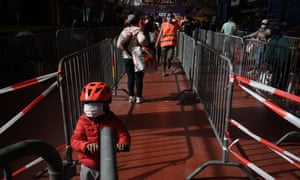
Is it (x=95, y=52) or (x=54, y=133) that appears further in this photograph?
(x=95, y=52)

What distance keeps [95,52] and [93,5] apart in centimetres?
1916

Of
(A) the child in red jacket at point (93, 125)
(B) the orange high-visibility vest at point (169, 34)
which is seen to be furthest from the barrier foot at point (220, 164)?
(B) the orange high-visibility vest at point (169, 34)

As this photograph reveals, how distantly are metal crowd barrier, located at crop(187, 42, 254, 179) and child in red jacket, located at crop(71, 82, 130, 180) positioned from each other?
129 cm

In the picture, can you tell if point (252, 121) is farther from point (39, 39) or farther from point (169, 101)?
point (39, 39)

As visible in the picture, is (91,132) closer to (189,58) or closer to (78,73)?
(78,73)

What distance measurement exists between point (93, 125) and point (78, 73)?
188 centimetres

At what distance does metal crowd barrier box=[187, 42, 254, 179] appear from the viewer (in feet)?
11.2

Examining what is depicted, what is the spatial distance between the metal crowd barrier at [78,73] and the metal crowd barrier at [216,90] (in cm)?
176

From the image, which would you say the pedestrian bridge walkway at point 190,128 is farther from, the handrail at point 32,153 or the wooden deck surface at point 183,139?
the handrail at point 32,153

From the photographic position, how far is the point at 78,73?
168 inches

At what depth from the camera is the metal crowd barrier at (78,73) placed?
349cm

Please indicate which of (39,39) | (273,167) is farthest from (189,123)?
(39,39)

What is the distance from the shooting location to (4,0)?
13.9m

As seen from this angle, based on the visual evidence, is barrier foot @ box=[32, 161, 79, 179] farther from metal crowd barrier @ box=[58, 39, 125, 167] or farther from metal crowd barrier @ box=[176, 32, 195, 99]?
metal crowd barrier @ box=[176, 32, 195, 99]
